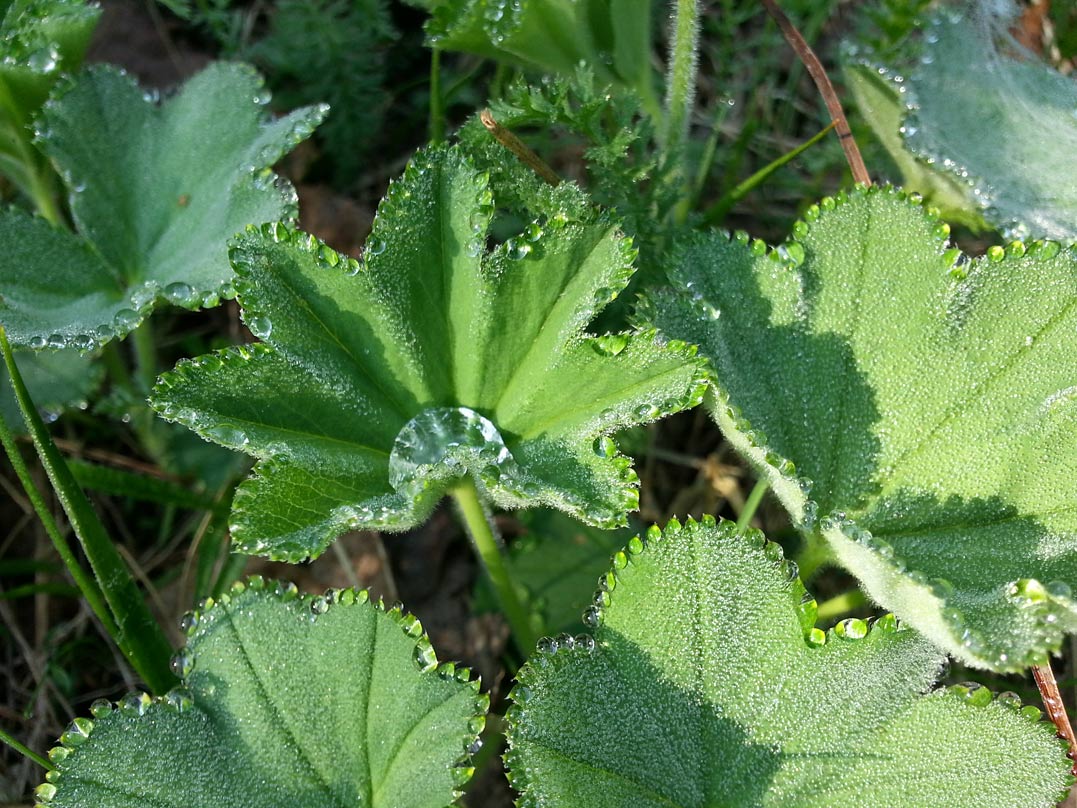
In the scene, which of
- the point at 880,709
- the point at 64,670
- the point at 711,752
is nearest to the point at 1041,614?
the point at 880,709

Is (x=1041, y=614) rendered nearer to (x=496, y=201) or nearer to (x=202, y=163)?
(x=496, y=201)

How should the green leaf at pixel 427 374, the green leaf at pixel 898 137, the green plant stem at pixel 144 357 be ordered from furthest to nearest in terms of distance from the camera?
1. the green plant stem at pixel 144 357
2. the green leaf at pixel 898 137
3. the green leaf at pixel 427 374

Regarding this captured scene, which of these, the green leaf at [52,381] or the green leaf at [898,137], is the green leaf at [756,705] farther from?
the green leaf at [52,381]

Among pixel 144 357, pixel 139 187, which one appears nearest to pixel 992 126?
pixel 139 187

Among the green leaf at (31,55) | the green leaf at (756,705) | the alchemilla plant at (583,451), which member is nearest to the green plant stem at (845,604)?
the alchemilla plant at (583,451)

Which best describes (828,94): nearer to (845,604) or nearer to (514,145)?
(514,145)

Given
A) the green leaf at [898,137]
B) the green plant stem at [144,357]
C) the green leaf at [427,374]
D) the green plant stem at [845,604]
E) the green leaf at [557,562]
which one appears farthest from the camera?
the green plant stem at [144,357]

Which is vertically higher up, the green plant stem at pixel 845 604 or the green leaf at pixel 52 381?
the green leaf at pixel 52 381
